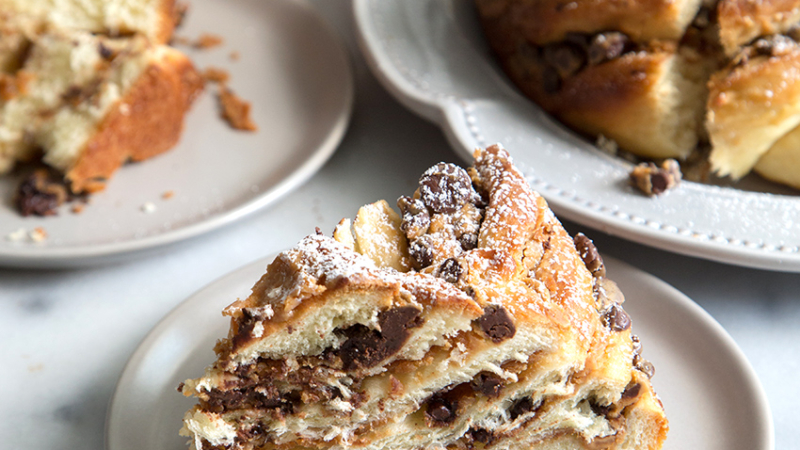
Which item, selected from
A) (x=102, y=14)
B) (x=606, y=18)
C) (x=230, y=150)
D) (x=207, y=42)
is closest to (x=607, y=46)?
(x=606, y=18)

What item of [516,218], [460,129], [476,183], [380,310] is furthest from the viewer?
[460,129]

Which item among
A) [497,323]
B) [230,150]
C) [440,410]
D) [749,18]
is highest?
[749,18]

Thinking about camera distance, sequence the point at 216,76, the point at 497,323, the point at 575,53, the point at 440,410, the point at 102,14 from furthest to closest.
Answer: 1. the point at 216,76
2. the point at 102,14
3. the point at 575,53
4. the point at 440,410
5. the point at 497,323

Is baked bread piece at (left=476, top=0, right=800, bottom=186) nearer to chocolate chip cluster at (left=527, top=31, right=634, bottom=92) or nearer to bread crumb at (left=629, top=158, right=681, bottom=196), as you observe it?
chocolate chip cluster at (left=527, top=31, right=634, bottom=92)

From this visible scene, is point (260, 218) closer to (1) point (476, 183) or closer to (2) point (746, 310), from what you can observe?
(1) point (476, 183)

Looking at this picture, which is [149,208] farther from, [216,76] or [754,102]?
[754,102]

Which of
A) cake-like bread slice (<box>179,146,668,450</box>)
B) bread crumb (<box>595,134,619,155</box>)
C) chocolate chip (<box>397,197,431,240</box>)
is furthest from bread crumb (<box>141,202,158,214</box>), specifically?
bread crumb (<box>595,134,619,155</box>)

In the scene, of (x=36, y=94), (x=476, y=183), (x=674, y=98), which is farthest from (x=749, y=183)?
(x=36, y=94)
